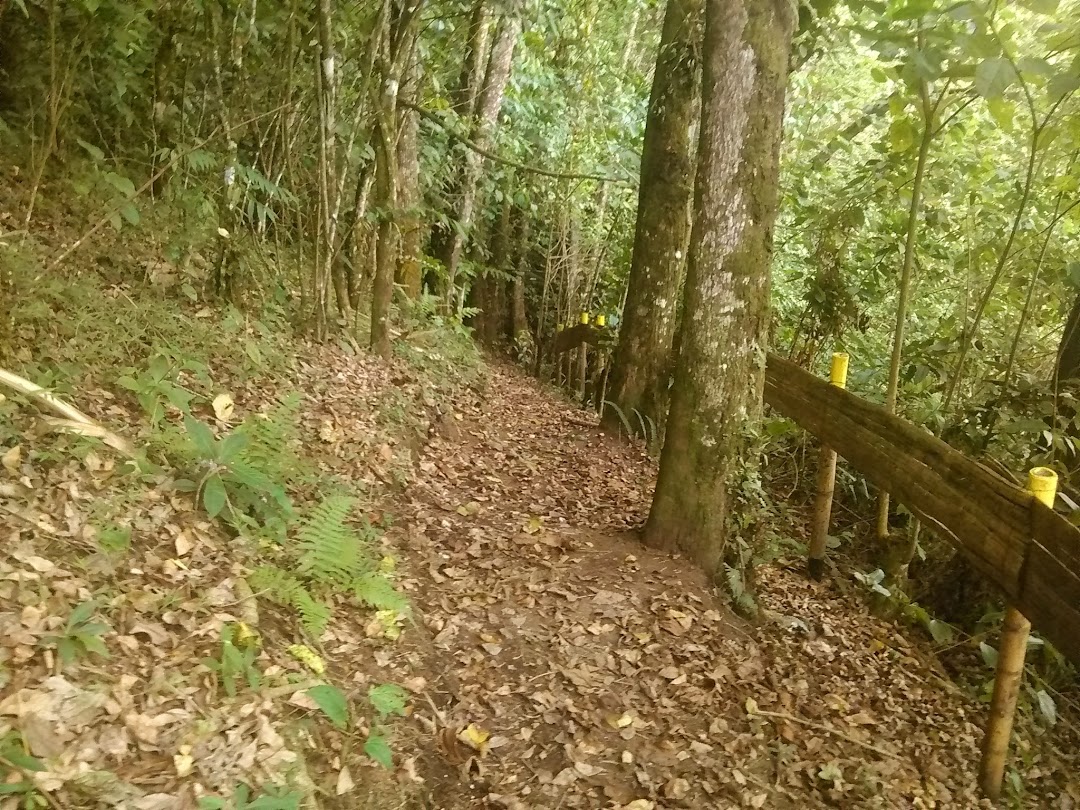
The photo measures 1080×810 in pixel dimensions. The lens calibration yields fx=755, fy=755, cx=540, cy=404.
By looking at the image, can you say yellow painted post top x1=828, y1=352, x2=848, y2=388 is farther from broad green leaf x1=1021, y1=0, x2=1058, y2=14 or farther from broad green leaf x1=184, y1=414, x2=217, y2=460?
broad green leaf x1=184, y1=414, x2=217, y2=460

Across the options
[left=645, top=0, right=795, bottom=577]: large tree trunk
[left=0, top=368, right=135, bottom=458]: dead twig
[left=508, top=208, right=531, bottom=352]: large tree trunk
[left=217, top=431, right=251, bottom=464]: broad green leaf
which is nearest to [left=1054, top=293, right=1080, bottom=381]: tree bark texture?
[left=645, top=0, right=795, bottom=577]: large tree trunk

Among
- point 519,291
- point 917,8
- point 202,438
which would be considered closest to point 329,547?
point 202,438

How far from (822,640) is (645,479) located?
2336 millimetres

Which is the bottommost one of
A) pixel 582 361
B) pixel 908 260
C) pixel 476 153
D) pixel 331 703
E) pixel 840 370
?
pixel 331 703

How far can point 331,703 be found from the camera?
11.0 ft

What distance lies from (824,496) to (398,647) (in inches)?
141

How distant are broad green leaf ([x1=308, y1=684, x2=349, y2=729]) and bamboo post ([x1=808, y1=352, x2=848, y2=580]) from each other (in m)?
4.07

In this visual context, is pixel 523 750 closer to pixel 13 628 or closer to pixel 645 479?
pixel 13 628

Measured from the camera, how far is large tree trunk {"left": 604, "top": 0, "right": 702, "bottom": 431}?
7.14 m

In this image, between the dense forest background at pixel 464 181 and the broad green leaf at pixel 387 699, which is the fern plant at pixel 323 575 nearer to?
the broad green leaf at pixel 387 699

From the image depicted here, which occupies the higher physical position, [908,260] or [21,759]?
[908,260]

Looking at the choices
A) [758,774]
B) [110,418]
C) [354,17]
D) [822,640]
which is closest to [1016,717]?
[822,640]

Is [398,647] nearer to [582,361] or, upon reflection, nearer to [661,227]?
[661,227]

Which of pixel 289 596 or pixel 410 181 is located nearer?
pixel 289 596
